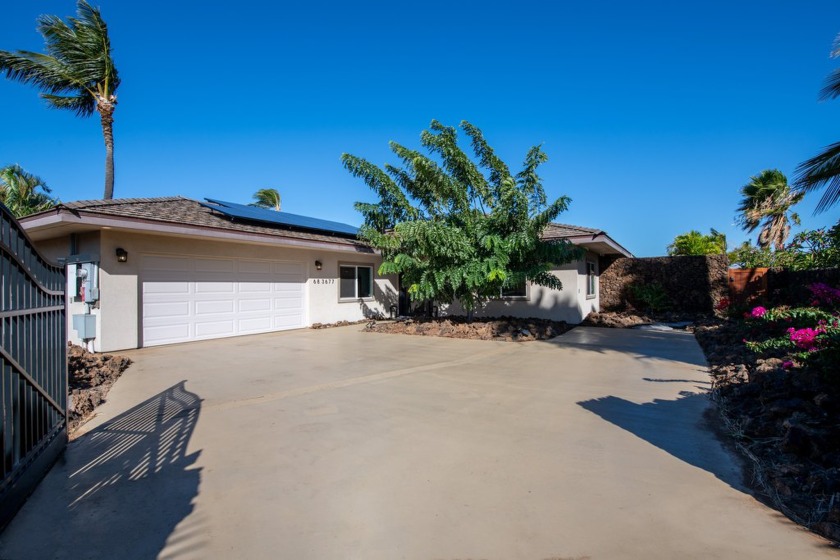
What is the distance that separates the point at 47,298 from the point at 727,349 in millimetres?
10347

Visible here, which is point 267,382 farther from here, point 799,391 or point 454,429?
point 799,391

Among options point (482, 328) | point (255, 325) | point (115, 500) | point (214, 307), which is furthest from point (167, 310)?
point (115, 500)

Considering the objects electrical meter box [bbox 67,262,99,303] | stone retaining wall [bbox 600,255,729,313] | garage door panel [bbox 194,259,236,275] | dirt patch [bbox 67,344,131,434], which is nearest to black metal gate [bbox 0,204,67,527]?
dirt patch [bbox 67,344,131,434]

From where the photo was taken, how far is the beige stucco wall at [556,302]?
44.9ft

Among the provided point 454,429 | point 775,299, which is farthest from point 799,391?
point 775,299

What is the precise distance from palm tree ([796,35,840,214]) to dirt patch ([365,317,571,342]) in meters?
5.85

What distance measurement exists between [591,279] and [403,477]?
47.3ft

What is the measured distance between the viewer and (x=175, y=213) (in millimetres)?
10492

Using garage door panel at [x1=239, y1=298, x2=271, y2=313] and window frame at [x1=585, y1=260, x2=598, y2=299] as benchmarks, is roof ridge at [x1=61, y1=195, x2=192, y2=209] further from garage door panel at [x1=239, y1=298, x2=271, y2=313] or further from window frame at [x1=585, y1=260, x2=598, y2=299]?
window frame at [x1=585, y1=260, x2=598, y2=299]

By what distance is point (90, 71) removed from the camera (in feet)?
53.1

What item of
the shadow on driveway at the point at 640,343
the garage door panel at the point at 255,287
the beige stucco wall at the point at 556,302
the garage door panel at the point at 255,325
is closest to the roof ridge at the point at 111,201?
the garage door panel at the point at 255,287

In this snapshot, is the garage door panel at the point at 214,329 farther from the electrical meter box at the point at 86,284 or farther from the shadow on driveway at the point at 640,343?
the shadow on driveway at the point at 640,343

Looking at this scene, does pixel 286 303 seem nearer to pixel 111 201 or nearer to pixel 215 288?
pixel 215 288

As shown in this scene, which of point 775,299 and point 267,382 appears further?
point 775,299
